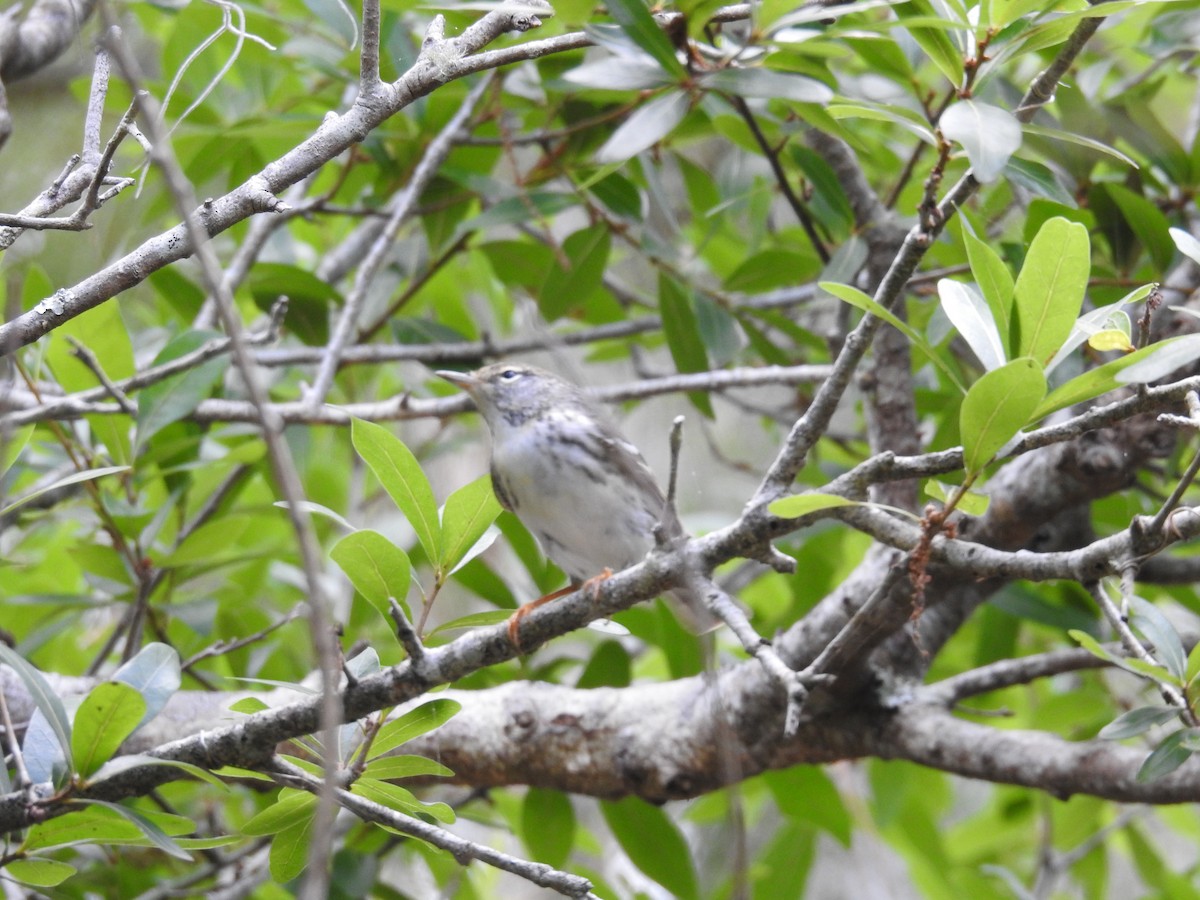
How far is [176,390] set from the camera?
3031mm

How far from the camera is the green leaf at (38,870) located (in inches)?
77.5

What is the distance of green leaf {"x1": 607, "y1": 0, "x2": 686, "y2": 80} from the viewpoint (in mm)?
2164

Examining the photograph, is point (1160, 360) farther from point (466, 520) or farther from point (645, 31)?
point (466, 520)

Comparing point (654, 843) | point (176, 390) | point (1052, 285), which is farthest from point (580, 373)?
point (1052, 285)

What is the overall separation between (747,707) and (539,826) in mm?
813

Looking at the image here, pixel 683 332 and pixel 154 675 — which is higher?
pixel 683 332

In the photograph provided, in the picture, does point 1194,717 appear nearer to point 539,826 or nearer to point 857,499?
point 857,499

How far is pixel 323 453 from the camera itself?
478cm

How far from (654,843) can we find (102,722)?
180cm

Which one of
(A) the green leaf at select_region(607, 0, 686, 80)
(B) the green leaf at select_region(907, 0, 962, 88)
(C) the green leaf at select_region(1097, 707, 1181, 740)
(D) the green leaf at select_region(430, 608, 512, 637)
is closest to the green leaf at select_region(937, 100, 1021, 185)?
(B) the green leaf at select_region(907, 0, 962, 88)

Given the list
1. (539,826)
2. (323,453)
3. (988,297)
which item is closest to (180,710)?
(539,826)

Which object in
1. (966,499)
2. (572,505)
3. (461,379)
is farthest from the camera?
(461,379)

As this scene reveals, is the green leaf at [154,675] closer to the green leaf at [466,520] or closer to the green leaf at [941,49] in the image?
the green leaf at [466,520]

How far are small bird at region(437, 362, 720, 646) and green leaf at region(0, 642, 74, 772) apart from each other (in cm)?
168
